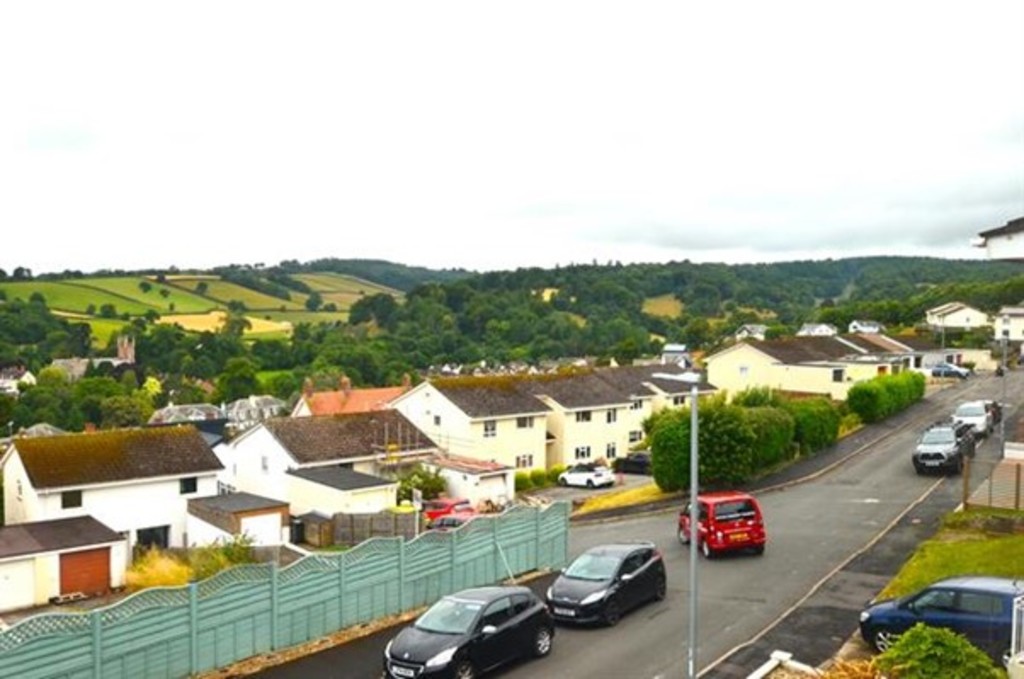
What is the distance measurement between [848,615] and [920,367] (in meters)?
63.8

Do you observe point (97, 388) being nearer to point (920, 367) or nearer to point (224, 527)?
point (224, 527)

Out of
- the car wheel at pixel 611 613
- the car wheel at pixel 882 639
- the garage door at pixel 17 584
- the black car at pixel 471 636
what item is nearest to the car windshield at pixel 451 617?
the black car at pixel 471 636

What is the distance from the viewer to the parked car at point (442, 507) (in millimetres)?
35094

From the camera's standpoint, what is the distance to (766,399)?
133ft

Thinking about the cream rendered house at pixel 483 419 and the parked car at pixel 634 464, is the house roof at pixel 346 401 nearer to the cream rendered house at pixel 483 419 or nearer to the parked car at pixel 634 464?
the cream rendered house at pixel 483 419

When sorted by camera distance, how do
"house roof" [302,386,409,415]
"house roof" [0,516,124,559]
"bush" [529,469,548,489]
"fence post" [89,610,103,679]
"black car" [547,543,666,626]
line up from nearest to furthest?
"fence post" [89,610,103,679], "black car" [547,543,666,626], "house roof" [0,516,124,559], "bush" [529,469,548,489], "house roof" [302,386,409,415]

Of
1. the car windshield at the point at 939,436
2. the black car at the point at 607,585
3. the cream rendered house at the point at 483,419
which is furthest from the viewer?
the cream rendered house at the point at 483,419

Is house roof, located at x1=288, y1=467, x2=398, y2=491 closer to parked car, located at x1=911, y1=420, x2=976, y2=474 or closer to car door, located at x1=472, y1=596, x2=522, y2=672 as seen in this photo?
parked car, located at x1=911, y1=420, x2=976, y2=474

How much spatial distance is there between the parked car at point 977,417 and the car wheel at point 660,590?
26.7m

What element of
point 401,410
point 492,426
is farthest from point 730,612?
point 401,410

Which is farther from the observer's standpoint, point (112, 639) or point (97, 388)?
point (97, 388)

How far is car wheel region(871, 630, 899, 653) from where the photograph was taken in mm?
14740

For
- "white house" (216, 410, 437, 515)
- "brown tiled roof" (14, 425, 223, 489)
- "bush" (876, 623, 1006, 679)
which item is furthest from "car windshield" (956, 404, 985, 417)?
"brown tiled roof" (14, 425, 223, 489)

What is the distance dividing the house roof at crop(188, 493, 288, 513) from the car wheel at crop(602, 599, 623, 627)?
21889mm
